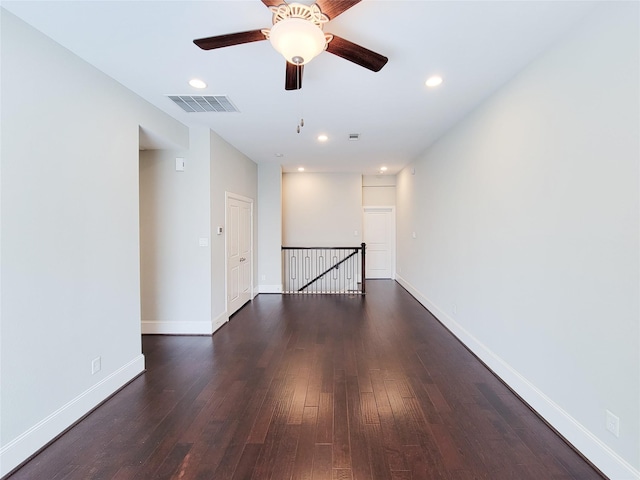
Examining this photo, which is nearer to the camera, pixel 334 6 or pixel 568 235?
pixel 334 6

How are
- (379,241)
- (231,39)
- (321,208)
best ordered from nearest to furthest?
1. (231,39)
2. (321,208)
3. (379,241)

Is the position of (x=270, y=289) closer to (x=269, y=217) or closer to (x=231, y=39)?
(x=269, y=217)

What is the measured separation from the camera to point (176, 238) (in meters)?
3.82

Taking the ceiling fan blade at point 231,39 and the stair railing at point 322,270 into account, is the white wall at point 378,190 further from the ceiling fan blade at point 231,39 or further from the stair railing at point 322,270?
the ceiling fan blade at point 231,39

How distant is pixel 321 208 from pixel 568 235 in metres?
5.51

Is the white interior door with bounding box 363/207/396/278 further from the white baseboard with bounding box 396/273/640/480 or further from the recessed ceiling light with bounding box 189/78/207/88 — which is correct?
the recessed ceiling light with bounding box 189/78/207/88

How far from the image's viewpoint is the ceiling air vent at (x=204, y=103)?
293cm

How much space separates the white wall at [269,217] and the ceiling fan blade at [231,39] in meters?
4.35

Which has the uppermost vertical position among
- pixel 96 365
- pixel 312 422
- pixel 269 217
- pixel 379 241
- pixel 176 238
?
pixel 269 217

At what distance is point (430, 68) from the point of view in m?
2.39

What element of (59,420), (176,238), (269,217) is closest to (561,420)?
(59,420)

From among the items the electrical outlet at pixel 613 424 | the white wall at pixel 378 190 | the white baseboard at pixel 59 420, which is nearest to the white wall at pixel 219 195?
the white baseboard at pixel 59 420

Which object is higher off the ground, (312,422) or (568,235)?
(568,235)

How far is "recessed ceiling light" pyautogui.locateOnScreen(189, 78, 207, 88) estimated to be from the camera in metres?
2.59
